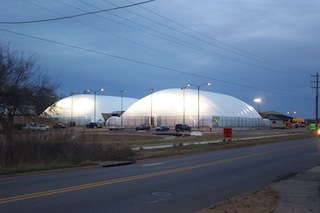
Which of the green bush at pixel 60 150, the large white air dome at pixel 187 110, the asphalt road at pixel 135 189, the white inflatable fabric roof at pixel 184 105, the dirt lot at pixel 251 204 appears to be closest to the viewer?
the dirt lot at pixel 251 204

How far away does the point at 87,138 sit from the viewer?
78.1ft

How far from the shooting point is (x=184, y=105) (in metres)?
115

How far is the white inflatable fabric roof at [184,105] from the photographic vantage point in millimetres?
115812

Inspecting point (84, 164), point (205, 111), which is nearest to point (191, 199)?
point (84, 164)

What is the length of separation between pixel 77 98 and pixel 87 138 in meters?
129

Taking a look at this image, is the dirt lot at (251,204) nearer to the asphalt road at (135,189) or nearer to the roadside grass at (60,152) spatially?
the asphalt road at (135,189)

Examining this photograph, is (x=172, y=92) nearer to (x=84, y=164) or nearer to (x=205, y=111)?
(x=205, y=111)

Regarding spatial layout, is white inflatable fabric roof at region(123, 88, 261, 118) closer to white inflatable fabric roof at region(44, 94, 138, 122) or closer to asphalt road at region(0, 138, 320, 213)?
white inflatable fabric roof at region(44, 94, 138, 122)

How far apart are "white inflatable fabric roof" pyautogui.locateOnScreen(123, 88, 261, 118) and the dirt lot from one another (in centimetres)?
10015

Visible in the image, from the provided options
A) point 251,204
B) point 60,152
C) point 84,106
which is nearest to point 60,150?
point 60,152

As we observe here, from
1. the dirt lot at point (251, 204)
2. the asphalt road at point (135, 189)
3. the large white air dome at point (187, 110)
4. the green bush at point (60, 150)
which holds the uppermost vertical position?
the large white air dome at point (187, 110)

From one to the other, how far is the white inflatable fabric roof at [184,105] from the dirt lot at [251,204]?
329ft

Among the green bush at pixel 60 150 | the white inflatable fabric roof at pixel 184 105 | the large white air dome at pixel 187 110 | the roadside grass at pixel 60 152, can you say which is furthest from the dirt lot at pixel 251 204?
the white inflatable fabric roof at pixel 184 105

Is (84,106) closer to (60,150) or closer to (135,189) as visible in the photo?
(60,150)
